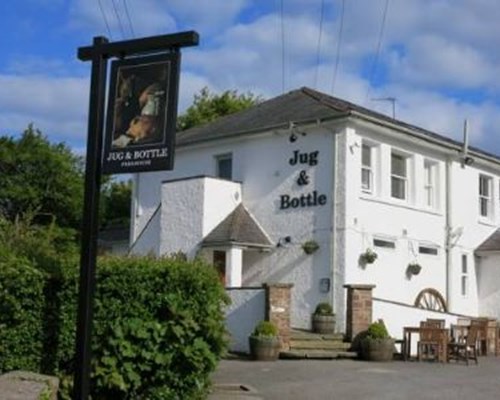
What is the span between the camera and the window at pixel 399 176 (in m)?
25.6

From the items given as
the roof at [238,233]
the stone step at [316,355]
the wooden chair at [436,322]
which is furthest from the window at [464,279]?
the stone step at [316,355]

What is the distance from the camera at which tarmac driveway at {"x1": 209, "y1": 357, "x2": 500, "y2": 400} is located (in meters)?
13.6

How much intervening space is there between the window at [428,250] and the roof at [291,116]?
3.20 metres

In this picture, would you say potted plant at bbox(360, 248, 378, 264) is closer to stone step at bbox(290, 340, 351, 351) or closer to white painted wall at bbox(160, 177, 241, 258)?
stone step at bbox(290, 340, 351, 351)

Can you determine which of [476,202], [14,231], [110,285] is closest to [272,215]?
[476,202]

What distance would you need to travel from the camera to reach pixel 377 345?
1989cm

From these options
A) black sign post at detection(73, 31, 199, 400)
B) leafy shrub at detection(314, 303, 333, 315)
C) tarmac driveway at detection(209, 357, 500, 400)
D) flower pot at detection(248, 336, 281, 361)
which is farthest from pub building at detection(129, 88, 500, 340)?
black sign post at detection(73, 31, 199, 400)

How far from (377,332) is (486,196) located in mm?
10908

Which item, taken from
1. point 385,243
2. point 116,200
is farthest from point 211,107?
point 385,243

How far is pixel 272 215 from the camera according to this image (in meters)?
24.8

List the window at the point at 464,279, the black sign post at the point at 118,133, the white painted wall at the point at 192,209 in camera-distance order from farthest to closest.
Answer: the window at the point at 464,279
the white painted wall at the point at 192,209
the black sign post at the point at 118,133

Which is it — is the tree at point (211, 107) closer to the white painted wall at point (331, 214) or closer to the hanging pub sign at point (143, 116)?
the white painted wall at point (331, 214)

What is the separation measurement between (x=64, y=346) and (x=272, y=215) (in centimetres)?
1352

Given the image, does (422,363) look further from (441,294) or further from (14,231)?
(14,231)
